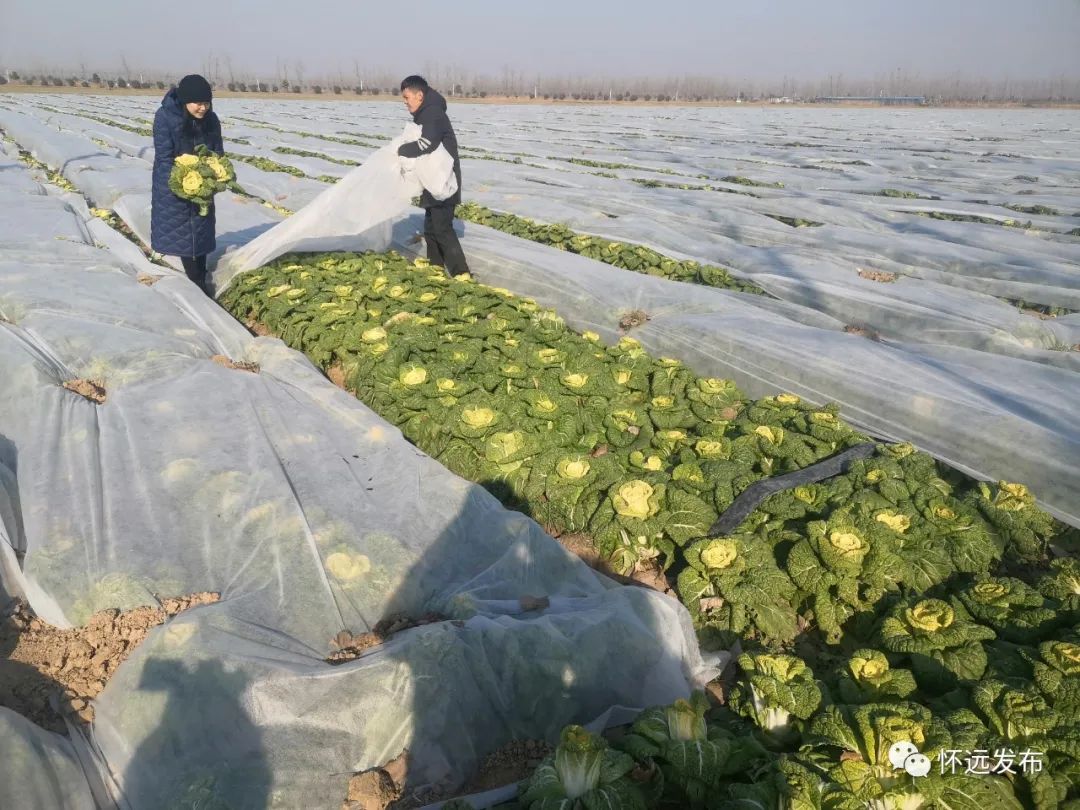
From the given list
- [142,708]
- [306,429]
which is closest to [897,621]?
[142,708]

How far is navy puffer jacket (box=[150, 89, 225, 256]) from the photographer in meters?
5.80

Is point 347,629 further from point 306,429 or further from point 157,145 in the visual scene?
point 157,145

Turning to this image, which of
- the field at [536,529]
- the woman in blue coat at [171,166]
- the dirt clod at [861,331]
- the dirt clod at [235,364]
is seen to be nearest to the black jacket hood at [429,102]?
the field at [536,529]

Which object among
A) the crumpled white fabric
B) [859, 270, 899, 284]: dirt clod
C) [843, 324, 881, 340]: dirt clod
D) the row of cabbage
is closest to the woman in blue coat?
the row of cabbage

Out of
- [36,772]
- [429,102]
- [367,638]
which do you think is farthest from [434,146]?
[36,772]

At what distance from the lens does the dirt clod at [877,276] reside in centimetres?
734

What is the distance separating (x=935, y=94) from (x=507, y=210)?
245ft

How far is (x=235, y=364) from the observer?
4.58m

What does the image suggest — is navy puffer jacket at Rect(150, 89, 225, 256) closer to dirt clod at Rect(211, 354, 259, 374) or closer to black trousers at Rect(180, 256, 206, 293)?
black trousers at Rect(180, 256, 206, 293)

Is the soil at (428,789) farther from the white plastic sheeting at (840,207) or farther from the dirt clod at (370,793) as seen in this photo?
the white plastic sheeting at (840,207)

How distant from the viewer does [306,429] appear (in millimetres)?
3635

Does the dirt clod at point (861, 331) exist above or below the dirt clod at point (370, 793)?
above

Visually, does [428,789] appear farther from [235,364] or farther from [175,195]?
[175,195]

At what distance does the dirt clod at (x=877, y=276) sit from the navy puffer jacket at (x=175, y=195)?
22.2 feet
